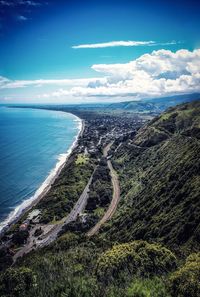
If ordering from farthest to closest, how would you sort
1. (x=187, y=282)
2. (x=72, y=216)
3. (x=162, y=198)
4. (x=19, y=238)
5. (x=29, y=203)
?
(x=29, y=203), (x=72, y=216), (x=19, y=238), (x=162, y=198), (x=187, y=282)

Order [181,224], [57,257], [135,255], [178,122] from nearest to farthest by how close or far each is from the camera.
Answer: [135,255]
[57,257]
[181,224]
[178,122]

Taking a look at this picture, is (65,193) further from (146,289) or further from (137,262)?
(146,289)

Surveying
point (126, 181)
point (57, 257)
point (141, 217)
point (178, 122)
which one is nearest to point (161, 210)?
point (141, 217)

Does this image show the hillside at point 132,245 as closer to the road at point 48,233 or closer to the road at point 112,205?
the road at point 112,205

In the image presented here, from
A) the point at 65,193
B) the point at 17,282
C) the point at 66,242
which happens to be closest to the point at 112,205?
the point at 65,193

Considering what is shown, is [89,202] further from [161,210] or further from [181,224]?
[181,224]

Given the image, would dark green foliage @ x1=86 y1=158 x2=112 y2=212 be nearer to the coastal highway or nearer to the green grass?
the coastal highway
